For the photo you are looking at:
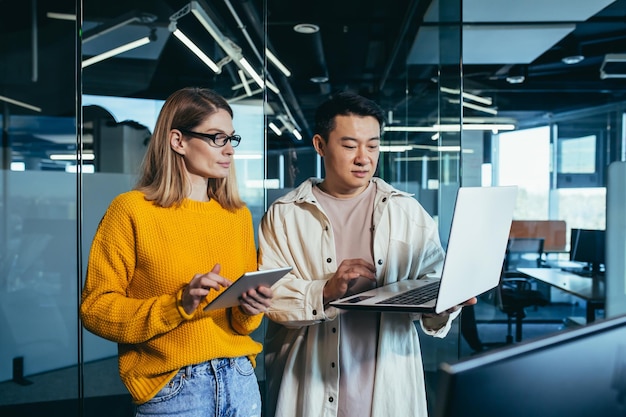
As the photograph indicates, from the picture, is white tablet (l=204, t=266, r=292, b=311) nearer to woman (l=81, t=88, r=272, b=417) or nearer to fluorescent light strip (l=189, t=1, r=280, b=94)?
woman (l=81, t=88, r=272, b=417)

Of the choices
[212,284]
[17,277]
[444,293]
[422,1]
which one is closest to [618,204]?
[422,1]

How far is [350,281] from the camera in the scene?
5.67 feet

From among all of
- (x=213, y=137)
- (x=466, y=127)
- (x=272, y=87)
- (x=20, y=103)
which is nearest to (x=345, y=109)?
(x=213, y=137)

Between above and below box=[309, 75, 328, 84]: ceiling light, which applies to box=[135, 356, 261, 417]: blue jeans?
below

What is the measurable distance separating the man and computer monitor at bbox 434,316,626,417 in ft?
3.51

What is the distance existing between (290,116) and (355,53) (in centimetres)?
78

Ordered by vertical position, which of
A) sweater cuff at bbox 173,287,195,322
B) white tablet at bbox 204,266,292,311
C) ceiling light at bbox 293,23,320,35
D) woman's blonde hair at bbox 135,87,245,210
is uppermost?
ceiling light at bbox 293,23,320,35

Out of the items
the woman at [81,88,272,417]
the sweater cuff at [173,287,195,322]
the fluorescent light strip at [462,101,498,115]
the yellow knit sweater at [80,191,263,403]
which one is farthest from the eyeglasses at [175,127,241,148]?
the fluorescent light strip at [462,101,498,115]

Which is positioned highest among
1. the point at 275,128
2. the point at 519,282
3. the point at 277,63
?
the point at 277,63

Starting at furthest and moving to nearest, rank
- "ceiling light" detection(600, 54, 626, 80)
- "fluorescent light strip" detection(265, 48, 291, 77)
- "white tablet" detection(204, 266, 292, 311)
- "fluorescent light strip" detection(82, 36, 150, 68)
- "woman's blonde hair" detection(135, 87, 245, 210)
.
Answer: "ceiling light" detection(600, 54, 626, 80) → "fluorescent light strip" detection(265, 48, 291, 77) → "fluorescent light strip" detection(82, 36, 150, 68) → "woman's blonde hair" detection(135, 87, 245, 210) → "white tablet" detection(204, 266, 292, 311)

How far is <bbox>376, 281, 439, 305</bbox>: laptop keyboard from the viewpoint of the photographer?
139cm

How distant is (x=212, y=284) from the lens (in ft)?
4.23

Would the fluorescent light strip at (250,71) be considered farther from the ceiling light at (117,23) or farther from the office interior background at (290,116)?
the ceiling light at (117,23)

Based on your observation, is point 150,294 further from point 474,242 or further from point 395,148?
point 395,148
